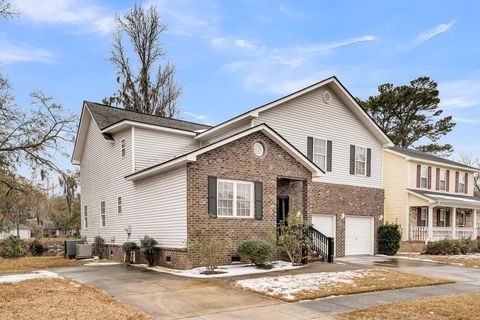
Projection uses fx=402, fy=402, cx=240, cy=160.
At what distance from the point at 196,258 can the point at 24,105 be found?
13914 millimetres

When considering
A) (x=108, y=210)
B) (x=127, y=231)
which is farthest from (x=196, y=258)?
(x=108, y=210)

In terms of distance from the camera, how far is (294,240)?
14.4m

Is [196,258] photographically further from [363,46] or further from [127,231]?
[363,46]

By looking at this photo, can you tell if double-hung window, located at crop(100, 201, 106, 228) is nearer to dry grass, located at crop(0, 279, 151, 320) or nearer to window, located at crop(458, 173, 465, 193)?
dry grass, located at crop(0, 279, 151, 320)

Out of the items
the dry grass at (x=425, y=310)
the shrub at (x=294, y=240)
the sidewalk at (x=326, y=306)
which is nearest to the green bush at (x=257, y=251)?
the shrub at (x=294, y=240)

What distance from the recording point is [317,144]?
19.7 m

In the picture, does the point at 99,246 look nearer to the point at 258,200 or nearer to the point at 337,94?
the point at 258,200

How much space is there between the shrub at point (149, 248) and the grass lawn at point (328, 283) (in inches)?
200

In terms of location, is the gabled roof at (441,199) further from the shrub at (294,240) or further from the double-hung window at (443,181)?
the shrub at (294,240)

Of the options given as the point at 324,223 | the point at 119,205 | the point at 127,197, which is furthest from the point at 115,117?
the point at 324,223

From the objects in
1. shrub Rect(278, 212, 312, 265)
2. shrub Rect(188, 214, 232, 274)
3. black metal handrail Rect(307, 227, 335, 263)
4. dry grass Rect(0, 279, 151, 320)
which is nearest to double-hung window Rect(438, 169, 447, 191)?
black metal handrail Rect(307, 227, 335, 263)

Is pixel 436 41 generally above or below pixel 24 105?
above

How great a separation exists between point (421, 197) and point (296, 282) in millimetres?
16175

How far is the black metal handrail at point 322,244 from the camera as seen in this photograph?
1622cm
